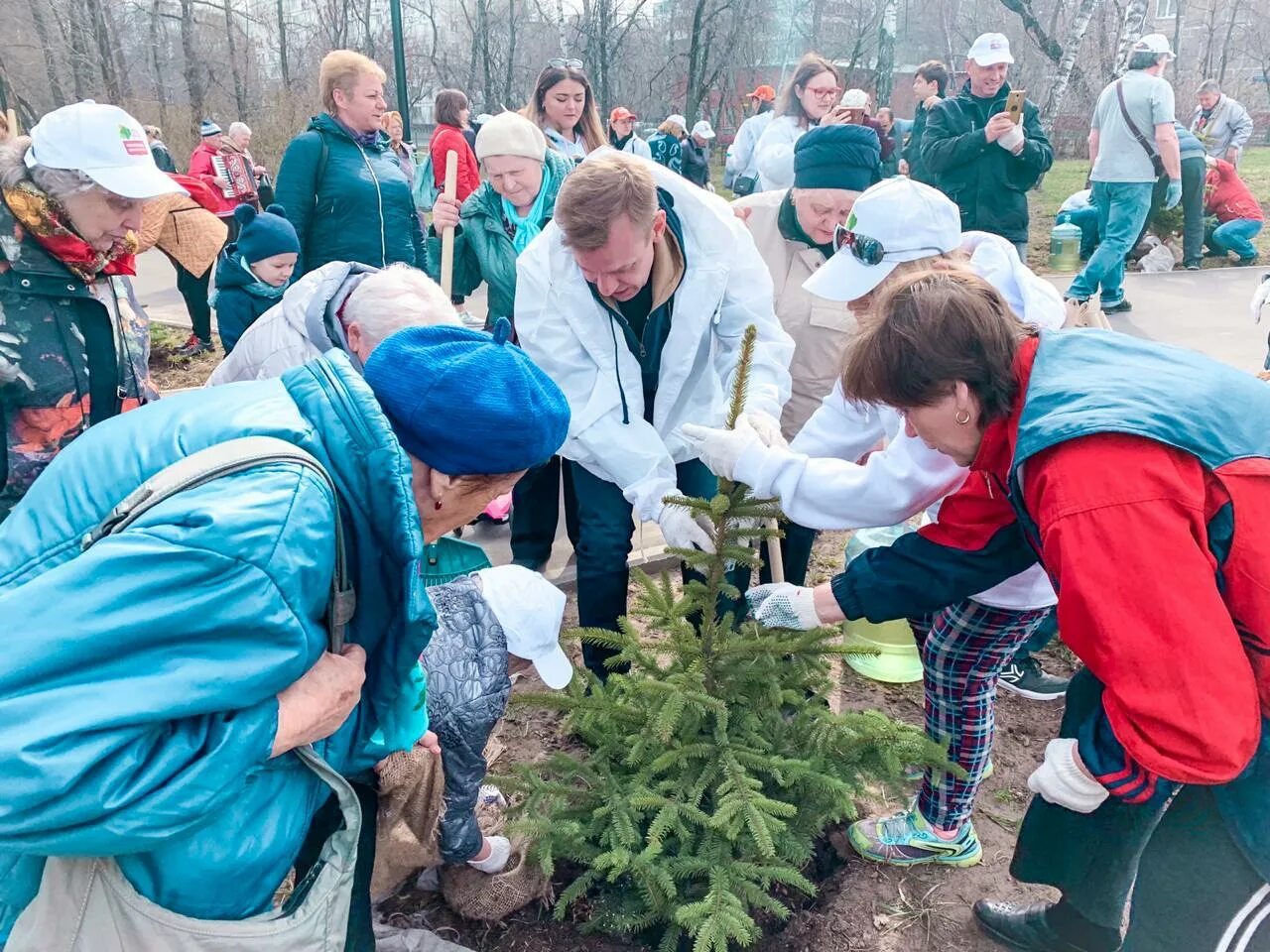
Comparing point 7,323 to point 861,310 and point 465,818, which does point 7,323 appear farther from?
point 861,310

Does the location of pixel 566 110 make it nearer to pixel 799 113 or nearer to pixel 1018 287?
pixel 799 113

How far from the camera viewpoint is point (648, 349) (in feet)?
8.95

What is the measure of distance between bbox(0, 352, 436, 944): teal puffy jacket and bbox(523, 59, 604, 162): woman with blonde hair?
3.57 meters

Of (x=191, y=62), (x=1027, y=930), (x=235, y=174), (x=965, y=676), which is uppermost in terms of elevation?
(x=191, y=62)

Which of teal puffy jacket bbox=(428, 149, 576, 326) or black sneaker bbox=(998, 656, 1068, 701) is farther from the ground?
teal puffy jacket bbox=(428, 149, 576, 326)

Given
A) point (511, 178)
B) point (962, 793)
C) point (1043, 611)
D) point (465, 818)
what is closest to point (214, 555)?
point (465, 818)

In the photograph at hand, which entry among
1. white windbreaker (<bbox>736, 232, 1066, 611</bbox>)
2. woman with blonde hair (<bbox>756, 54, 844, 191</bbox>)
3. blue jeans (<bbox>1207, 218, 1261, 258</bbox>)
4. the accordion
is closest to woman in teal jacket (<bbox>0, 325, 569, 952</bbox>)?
white windbreaker (<bbox>736, 232, 1066, 611</bbox>)

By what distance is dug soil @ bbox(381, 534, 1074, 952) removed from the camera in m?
2.25

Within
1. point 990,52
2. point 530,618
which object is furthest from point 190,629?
point 990,52

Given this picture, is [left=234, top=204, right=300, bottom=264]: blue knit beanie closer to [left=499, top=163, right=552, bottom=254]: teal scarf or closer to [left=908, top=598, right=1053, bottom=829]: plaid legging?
[left=499, top=163, right=552, bottom=254]: teal scarf

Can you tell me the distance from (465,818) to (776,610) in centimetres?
86

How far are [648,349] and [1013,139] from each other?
12.1ft

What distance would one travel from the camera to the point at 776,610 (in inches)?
84.0

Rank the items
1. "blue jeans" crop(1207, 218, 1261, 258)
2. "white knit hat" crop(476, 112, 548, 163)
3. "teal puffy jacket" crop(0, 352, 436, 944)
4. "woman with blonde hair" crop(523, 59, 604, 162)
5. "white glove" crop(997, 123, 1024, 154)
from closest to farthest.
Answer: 1. "teal puffy jacket" crop(0, 352, 436, 944)
2. "white knit hat" crop(476, 112, 548, 163)
3. "woman with blonde hair" crop(523, 59, 604, 162)
4. "white glove" crop(997, 123, 1024, 154)
5. "blue jeans" crop(1207, 218, 1261, 258)
